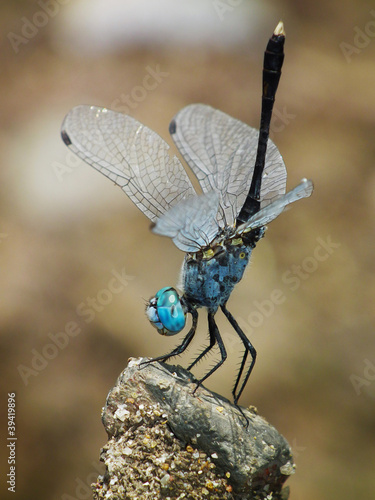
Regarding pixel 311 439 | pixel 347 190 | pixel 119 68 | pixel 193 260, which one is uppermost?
pixel 347 190

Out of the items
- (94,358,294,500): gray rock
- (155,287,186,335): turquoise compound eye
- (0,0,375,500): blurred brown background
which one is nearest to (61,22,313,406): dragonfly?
(155,287,186,335): turquoise compound eye

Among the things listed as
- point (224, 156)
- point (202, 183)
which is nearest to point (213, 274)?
point (202, 183)

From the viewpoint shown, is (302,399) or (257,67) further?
(257,67)

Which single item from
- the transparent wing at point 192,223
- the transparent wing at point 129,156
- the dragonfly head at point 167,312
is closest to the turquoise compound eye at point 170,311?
the dragonfly head at point 167,312

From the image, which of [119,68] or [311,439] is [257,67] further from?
[311,439]

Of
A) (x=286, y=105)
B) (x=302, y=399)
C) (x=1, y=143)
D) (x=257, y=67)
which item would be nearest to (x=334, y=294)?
(x=302, y=399)

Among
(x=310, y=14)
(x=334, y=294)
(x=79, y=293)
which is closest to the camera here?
(x=79, y=293)

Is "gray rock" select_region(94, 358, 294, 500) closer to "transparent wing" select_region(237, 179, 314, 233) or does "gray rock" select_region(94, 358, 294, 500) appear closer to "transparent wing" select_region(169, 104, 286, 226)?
"transparent wing" select_region(237, 179, 314, 233)

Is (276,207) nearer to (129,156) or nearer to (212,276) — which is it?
(212,276)
